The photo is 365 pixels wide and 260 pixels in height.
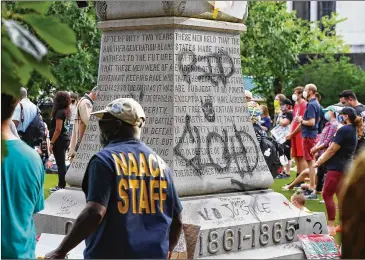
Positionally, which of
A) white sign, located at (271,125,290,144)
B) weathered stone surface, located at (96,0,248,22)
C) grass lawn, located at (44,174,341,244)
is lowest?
grass lawn, located at (44,174,341,244)

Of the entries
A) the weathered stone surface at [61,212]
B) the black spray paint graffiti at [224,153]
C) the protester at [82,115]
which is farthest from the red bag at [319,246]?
the protester at [82,115]

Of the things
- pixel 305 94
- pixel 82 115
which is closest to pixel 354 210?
pixel 82 115

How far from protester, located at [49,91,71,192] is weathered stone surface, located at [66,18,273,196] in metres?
6.16

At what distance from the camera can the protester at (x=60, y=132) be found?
1467 cm

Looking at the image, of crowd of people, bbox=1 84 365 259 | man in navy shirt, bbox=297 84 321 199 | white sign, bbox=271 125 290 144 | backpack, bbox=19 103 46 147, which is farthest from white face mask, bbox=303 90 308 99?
crowd of people, bbox=1 84 365 259

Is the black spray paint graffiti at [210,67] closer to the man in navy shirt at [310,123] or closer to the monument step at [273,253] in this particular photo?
the monument step at [273,253]

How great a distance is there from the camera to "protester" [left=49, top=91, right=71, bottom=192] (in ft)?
48.1

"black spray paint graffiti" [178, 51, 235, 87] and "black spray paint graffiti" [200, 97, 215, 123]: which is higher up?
"black spray paint graffiti" [178, 51, 235, 87]

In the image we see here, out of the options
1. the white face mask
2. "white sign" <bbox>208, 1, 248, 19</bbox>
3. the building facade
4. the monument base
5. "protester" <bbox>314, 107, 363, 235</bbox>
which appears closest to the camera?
the monument base

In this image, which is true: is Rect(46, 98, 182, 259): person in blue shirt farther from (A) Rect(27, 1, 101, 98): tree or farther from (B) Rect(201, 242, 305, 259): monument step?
(A) Rect(27, 1, 101, 98): tree

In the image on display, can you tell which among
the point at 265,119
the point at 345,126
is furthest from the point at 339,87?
the point at 345,126

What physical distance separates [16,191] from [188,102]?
11.4 feet

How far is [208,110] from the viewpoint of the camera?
8133mm

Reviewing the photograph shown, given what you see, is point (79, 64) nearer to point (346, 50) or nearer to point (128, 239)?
point (128, 239)
